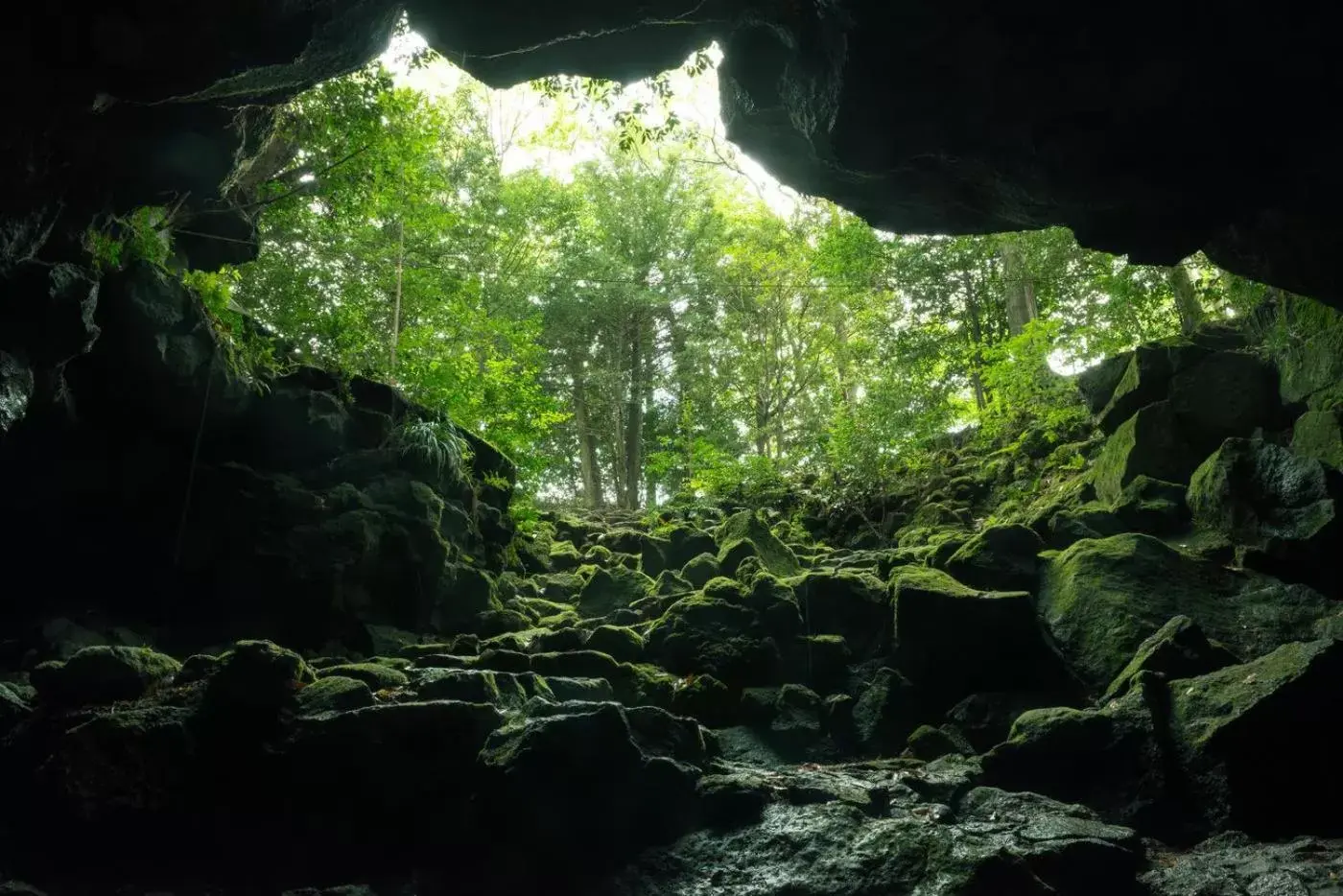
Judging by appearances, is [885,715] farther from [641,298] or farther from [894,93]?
[641,298]

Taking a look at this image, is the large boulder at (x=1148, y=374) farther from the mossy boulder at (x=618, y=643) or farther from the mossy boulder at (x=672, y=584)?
the mossy boulder at (x=618, y=643)

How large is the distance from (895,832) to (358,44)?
873 cm

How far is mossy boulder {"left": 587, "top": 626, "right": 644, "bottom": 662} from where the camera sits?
1145cm

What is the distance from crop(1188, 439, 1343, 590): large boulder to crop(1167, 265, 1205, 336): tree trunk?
15.1 ft

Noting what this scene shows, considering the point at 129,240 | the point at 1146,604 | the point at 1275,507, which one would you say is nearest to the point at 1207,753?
the point at 1146,604

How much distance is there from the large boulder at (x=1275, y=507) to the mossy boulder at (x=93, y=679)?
12341 millimetres

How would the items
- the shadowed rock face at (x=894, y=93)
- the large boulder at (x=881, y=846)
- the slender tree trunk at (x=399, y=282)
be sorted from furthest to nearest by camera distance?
the slender tree trunk at (x=399, y=282)
the shadowed rock face at (x=894, y=93)
the large boulder at (x=881, y=846)

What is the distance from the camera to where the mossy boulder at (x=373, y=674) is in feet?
28.0

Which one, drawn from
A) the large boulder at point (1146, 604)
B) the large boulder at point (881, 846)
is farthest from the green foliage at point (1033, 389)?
the large boulder at point (881, 846)

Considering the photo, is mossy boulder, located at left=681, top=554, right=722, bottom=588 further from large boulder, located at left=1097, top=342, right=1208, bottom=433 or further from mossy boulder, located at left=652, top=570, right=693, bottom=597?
large boulder, located at left=1097, top=342, right=1208, bottom=433

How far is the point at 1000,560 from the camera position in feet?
37.6

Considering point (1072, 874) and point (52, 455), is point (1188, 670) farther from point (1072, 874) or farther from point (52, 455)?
point (52, 455)

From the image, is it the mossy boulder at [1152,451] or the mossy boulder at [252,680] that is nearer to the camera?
the mossy boulder at [252,680]

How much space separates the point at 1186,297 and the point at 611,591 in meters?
11.7
